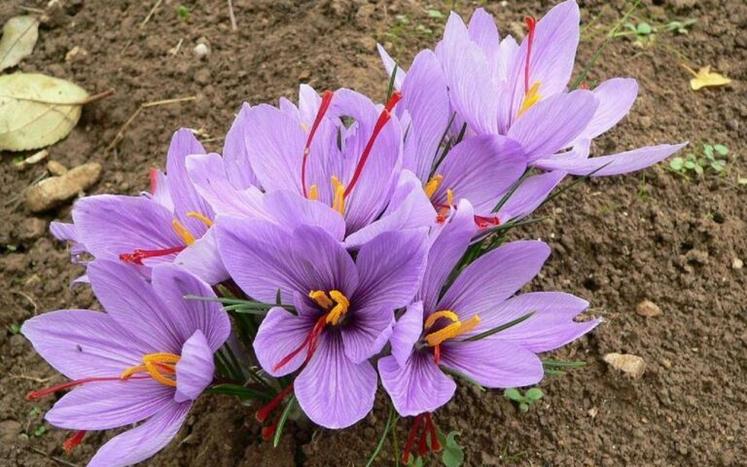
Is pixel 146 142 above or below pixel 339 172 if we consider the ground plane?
below

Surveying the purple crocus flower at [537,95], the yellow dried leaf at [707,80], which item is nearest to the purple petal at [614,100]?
the purple crocus flower at [537,95]

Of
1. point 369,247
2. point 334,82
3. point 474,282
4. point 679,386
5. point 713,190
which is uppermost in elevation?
point 369,247

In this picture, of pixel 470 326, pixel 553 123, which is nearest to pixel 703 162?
pixel 553 123

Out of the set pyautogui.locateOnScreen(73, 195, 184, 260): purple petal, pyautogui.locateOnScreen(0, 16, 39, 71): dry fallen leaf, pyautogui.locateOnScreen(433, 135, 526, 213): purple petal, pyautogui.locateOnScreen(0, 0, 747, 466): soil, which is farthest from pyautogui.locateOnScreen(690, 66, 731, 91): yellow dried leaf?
pyautogui.locateOnScreen(0, 16, 39, 71): dry fallen leaf

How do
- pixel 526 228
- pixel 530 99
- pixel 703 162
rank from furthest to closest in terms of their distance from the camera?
1. pixel 703 162
2. pixel 526 228
3. pixel 530 99

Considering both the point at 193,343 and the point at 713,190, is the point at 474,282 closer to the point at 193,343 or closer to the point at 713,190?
the point at 193,343

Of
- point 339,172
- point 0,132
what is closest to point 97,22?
point 0,132

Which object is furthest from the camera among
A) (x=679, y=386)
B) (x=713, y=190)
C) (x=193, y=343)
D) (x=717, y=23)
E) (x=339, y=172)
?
(x=717, y=23)

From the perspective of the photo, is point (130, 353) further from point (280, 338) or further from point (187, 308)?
point (280, 338)
